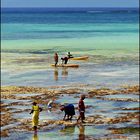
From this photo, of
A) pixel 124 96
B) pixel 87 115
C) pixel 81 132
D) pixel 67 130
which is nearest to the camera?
pixel 81 132

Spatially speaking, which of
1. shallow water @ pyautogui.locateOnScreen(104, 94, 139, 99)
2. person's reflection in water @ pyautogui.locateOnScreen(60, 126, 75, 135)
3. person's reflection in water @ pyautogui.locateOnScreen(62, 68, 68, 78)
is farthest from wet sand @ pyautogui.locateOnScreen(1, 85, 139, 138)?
person's reflection in water @ pyautogui.locateOnScreen(62, 68, 68, 78)

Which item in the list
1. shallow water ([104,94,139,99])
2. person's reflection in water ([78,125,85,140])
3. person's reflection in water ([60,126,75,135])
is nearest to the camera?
person's reflection in water ([78,125,85,140])

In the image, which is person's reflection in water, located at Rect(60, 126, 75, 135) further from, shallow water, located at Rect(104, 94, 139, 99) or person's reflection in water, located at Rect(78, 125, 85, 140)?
shallow water, located at Rect(104, 94, 139, 99)

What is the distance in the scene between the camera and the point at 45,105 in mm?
30844

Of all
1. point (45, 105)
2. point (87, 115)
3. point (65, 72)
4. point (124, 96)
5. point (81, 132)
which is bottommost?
point (81, 132)

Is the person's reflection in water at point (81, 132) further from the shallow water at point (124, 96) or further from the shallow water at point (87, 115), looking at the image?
the shallow water at point (124, 96)

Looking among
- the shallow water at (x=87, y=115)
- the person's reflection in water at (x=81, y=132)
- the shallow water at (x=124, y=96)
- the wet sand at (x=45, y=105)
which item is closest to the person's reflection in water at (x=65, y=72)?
the wet sand at (x=45, y=105)

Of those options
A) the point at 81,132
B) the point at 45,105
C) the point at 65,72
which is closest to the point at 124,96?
the point at 45,105

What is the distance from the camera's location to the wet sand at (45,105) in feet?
83.9

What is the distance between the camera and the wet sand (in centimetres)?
2558

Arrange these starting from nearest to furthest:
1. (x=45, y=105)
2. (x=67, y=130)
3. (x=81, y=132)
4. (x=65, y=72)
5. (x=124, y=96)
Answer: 1. (x=81, y=132)
2. (x=67, y=130)
3. (x=45, y=105)
4. (x=124, y=96)
5. (x=65, y=72)

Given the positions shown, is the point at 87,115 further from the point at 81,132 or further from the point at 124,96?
the point at 124,96

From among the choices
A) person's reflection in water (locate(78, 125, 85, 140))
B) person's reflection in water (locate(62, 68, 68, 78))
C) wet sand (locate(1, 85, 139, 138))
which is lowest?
person's reflection in water (locate(78, 125, 85, 140))

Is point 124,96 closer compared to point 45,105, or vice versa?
point 45,105
